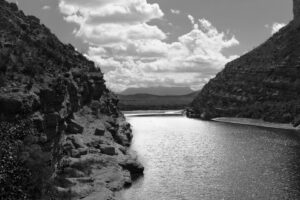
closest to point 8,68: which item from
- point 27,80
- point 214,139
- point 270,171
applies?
point 27,80

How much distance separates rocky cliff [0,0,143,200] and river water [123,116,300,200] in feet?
22.1

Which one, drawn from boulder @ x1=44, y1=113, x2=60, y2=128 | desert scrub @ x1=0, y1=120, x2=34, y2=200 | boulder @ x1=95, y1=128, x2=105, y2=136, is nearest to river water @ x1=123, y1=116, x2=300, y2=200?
boulder @ x1=95, y1=128, x2=105, y2=136

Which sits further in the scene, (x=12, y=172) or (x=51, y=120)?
(x=51, y=120)

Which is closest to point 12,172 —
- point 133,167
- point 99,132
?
point 133,167

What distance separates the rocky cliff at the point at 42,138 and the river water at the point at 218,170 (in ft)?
22.1

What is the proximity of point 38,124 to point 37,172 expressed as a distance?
36.3ft

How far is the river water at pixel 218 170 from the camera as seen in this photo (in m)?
63.2

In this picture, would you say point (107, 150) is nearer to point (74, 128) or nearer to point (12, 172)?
point (74, 128)

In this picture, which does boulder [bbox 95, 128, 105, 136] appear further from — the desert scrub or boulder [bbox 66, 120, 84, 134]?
the desert scrub

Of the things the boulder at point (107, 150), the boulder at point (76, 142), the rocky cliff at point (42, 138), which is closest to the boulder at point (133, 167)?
the rocky cliff at point (42, 138)

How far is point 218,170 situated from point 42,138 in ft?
137

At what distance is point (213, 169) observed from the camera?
82.4 metres

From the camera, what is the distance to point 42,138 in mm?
53719

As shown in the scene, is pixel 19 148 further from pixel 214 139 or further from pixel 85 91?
pixel 214 139
